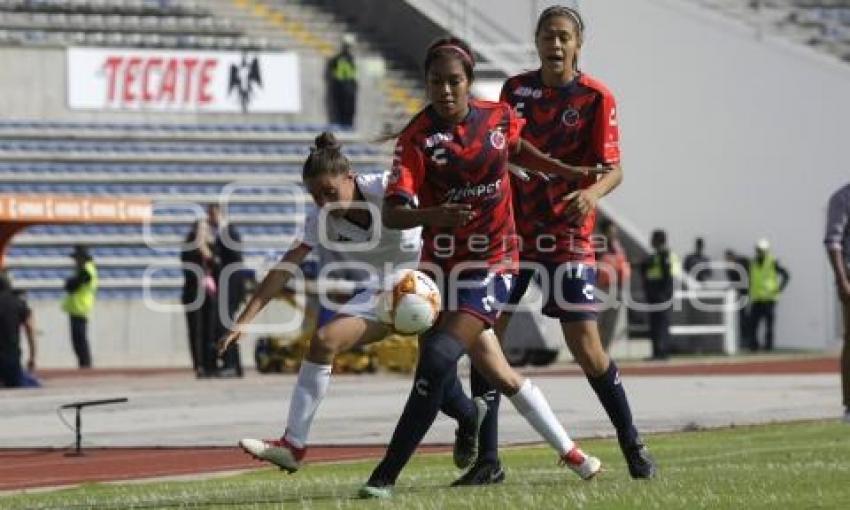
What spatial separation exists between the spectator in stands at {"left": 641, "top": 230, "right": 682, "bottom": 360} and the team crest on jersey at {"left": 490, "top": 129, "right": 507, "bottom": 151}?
2088cm

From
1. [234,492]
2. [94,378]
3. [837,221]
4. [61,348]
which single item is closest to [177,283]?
[61,348]

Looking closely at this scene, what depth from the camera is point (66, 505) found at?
10.7 metres

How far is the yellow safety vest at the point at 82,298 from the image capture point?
1187 inches

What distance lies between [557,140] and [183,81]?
966 inches

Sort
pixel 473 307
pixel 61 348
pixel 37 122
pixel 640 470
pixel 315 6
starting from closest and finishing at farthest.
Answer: pixel 473 307, pixel 640 470, pixel 61 348, pixel 37 122, pixel 315 6

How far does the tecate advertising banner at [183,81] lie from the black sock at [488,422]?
77.9 feet

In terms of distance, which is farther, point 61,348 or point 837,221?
point 61,348

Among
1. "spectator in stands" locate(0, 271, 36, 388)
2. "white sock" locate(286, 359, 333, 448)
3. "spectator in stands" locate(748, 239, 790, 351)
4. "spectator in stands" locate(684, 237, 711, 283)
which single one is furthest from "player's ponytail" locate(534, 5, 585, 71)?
"spectator in stands" locate(684, 237, 711, 283)

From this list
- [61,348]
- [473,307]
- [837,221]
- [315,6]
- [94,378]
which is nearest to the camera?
[473,307]

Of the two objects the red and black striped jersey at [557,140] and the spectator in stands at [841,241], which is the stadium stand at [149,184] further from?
the red and black striped jersey at [557,140]

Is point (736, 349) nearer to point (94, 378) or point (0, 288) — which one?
point (94, 378)

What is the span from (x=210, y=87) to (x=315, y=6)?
4.06 m

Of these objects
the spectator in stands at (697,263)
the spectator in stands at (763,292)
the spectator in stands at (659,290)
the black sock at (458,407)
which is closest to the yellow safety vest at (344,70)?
the spectator in stands at (697,263)

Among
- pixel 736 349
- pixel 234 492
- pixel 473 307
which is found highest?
pixel 473 307
